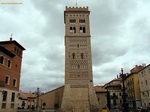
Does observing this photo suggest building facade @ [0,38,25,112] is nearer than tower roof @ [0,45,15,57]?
Yes

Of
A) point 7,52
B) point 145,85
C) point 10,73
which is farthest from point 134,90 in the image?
point 7,52

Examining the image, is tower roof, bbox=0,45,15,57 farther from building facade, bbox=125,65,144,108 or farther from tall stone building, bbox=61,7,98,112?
building facade, bbox=125,65,144,108

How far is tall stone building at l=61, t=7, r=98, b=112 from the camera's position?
36688 mm

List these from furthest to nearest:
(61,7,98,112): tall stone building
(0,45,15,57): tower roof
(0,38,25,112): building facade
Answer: (61,7,98,112): tall stone building → (0,45,15,57): tower roof → (0,38,25,112): building facade

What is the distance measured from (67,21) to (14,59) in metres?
15.8

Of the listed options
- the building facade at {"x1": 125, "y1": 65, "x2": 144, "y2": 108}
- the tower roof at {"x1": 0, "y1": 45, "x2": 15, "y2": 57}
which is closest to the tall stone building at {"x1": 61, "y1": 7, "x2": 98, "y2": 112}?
the tower roof at {"x1": 0, "y1": 45, "x2": 15, "y2": 57}

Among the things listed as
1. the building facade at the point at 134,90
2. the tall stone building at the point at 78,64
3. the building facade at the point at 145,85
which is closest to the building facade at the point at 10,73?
the tall stone building at the point at 78,64

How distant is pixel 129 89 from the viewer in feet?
186

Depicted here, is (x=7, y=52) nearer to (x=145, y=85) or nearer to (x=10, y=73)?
(x=10, y=73)

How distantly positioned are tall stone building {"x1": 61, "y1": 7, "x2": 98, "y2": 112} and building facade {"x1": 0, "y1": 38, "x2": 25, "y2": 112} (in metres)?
9.81

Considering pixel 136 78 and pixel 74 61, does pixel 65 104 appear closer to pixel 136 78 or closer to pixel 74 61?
pixel 74 61

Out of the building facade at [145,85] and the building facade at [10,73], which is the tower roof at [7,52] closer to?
the building facade at [10,73]

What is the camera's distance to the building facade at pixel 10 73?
92.9 ft

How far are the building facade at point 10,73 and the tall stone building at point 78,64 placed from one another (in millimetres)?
9810
